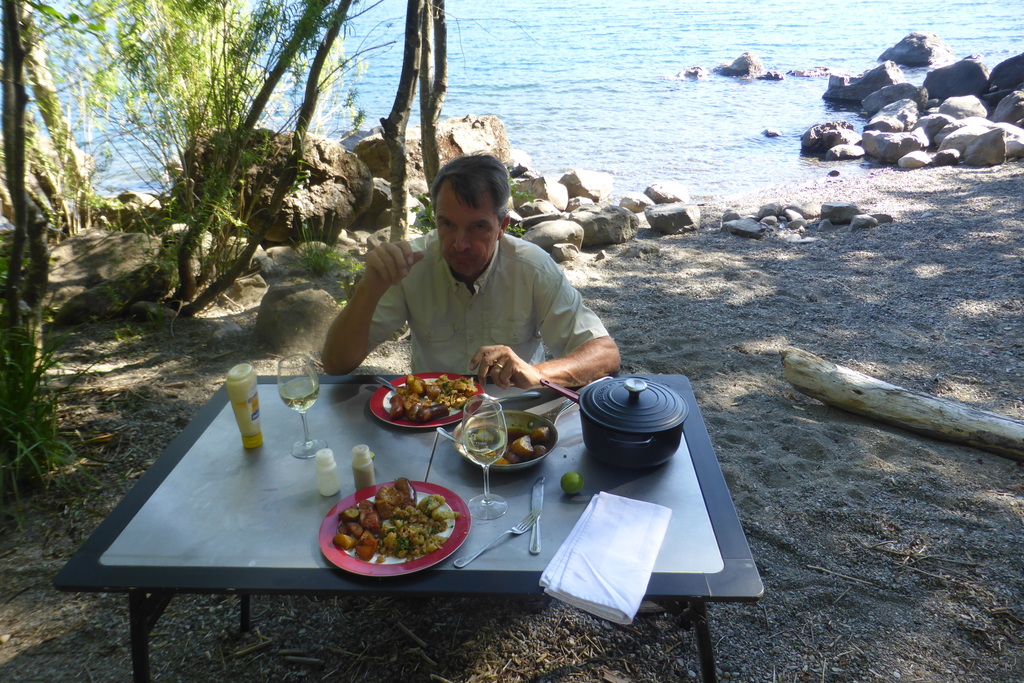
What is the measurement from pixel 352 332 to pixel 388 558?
1.23 m

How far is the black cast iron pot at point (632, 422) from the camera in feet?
5.92

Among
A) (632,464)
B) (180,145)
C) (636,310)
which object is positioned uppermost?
(180,145)

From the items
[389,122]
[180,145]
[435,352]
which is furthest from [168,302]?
[435,352]

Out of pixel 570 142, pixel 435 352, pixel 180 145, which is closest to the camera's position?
pixel 435 352

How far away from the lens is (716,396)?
163 inches

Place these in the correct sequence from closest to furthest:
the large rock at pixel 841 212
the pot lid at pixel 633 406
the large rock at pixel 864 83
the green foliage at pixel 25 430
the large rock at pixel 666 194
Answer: the pot lid at pixel 633 406
the green foliage at pixel 25 430
the large rock at pixel 841 212
the large rock at pixel 666 194
the large rock at pixel 864 83

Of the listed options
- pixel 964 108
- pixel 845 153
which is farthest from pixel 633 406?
pixel 964 108

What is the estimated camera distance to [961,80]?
14781mm

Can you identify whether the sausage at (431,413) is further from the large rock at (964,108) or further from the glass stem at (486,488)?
the large rock at (964,108)

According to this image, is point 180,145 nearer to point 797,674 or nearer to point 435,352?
point 435,352

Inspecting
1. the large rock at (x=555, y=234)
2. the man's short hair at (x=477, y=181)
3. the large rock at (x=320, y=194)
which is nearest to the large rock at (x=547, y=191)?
the large rock at (x=555, y=234)

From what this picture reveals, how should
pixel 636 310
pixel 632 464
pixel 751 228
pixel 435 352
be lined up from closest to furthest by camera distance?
pixel 632 464, pixel 435 352, pixel 636 310, pixel 751 228

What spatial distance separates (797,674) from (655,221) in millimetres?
6111

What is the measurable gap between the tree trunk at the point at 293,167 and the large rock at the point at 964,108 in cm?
1262
